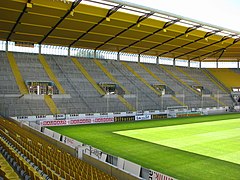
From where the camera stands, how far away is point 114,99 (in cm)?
4394

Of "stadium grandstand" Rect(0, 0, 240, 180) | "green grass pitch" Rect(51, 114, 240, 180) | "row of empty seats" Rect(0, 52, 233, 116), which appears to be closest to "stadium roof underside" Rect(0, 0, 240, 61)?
"stadium grandstand" Rect(0, 0, 240, 180)

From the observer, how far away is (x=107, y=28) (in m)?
38.1

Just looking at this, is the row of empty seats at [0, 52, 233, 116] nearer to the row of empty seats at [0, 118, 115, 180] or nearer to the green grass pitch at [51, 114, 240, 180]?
the green grass pitch at [51, 114, 240, 180]

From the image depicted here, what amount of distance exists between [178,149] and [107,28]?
883 inches

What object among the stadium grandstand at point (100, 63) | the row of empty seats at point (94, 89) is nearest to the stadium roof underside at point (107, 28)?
the stadium grandstand at point (100, 63)

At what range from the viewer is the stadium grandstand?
3294 centimetres

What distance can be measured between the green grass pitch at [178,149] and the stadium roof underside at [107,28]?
550 inches

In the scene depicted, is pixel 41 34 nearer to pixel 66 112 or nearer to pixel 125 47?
pixel 66 112

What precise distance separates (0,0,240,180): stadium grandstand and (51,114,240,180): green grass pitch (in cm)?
387

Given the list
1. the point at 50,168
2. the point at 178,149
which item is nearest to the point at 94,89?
the point at 178,149

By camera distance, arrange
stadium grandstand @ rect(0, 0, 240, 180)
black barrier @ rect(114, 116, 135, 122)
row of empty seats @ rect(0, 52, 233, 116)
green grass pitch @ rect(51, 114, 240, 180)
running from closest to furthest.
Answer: green grass pitch @ rect(51, 114, 240, 180)
stadium grandstand @ rect(0, 0, 240, 180)
row of empty seats @ rect(0, 52, 233, 116)
black barrier @ rect(114, 116, 135, 122)

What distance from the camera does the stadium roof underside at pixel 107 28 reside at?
3120 centimetres

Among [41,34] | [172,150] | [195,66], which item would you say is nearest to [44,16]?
[41,34]

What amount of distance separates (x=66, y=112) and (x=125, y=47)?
56.4 ft
